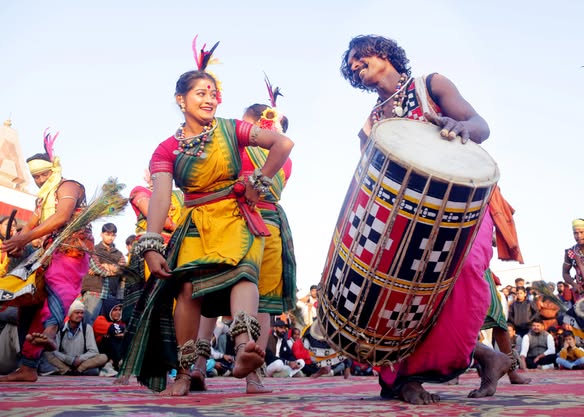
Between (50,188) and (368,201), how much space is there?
341 centimetres

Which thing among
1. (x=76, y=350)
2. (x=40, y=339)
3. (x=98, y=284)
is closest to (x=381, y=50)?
(x=40, y=339)

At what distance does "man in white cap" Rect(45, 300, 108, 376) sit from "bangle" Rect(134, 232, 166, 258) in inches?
179

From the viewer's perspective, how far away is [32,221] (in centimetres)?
479

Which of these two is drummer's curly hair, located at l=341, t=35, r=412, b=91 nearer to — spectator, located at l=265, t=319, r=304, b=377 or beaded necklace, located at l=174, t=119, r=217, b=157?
beaded necklace, located at l=174, t=119, r=217, b=157

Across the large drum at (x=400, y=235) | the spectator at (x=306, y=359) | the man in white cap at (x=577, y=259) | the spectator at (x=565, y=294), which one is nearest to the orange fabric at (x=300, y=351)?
the spectator at (x=306, y=359)

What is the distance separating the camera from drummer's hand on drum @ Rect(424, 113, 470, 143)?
8.27 ft

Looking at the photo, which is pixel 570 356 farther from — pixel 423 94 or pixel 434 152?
pixel 434 152

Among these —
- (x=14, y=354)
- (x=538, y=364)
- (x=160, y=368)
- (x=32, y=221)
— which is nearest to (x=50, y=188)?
(x=32, y=221)

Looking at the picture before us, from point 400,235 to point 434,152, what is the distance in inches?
12.9

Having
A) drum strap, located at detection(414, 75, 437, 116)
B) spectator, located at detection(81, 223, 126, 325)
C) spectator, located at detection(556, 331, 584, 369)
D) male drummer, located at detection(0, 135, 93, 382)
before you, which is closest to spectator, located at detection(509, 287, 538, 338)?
spectator, located at detection(556, 331, 584, 369)

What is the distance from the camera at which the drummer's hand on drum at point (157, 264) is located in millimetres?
3051

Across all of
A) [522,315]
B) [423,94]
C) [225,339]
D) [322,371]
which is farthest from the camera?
[522,315]

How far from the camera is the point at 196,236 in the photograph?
10.6 feet

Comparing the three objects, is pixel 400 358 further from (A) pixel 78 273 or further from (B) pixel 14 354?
(B) pixel 14 354
